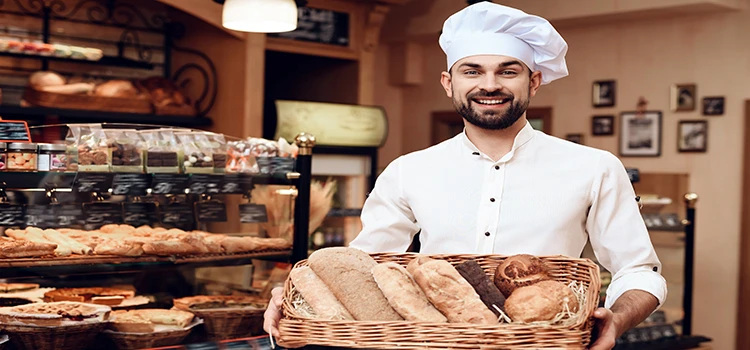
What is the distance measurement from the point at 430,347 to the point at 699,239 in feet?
16.3

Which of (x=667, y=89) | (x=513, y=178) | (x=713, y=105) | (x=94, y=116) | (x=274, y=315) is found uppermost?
(x=667, y=89)

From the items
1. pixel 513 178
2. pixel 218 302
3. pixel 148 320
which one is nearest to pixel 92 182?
pixel 148 320

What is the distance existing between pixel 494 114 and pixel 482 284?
41 centimetres

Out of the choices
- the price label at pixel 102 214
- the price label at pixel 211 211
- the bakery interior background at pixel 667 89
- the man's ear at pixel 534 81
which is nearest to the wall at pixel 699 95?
the bakery interior background at pixel 667 89

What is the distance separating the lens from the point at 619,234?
1750 mm

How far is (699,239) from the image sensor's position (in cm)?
584

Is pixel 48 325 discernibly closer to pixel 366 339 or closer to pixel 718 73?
pixel 366 339

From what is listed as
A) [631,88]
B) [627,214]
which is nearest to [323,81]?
[631,88]

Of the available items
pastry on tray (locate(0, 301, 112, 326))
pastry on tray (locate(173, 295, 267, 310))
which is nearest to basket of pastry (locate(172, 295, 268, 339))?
pastry on tray (locate(173, 295, 267, 310))

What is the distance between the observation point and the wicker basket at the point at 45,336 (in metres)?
2.53

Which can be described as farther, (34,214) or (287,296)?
(34,214)

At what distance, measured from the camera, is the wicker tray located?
446cm

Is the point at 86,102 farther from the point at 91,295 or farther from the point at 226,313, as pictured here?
the point at 226,313

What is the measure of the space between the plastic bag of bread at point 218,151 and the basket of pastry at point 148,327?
0.49 m
